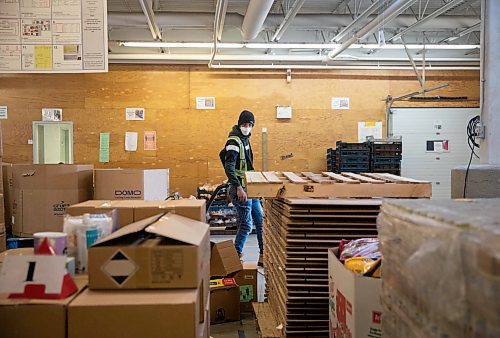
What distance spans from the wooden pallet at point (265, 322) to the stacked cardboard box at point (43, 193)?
167 cm

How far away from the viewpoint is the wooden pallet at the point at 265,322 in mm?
3274

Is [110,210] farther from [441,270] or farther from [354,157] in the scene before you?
[354,157]

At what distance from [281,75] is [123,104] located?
3.03 m

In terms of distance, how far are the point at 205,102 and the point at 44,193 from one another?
5.59 m

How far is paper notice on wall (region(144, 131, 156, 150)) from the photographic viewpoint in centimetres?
891

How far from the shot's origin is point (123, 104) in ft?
29.2

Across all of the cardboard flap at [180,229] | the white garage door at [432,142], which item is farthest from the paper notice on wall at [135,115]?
the cardboard flap at [180,229]

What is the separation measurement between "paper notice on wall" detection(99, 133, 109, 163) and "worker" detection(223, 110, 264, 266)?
421 cm

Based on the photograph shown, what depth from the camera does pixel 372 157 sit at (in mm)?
7965

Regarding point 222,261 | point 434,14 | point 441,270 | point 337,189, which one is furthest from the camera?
point 434,14

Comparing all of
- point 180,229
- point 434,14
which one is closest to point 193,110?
point 434,14

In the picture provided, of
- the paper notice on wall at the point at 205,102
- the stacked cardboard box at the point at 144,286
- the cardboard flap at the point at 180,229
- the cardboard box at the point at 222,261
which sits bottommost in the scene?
the cardboard box at the point at 222,261

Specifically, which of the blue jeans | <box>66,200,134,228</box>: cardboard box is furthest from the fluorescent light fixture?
<box>66,200,134,228</box>: cardboard box

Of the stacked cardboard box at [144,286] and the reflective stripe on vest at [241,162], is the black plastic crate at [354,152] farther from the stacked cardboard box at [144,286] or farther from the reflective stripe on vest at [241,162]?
the stacked cardboard box at [144,286]
